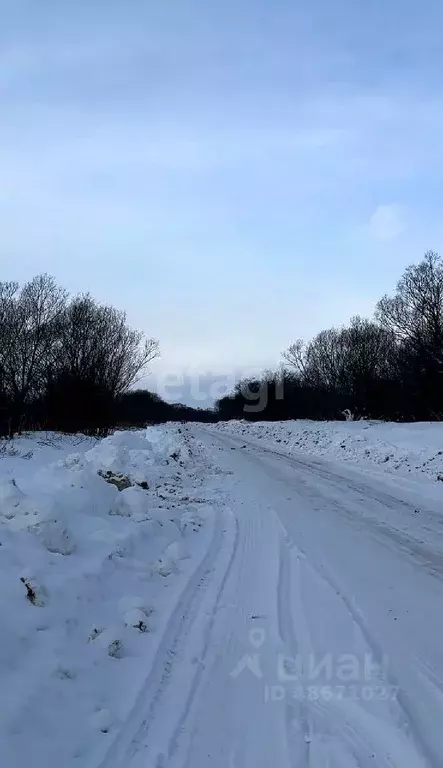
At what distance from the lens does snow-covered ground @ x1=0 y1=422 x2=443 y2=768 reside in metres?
3.37

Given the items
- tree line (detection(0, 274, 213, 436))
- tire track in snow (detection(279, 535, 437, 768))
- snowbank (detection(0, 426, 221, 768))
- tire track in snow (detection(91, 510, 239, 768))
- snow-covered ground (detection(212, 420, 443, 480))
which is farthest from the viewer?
tree line (detection(0, 274, 213, 436))

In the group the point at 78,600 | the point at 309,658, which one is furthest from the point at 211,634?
the point at 78,600

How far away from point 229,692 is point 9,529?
3213 mm

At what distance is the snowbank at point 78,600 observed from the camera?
352 cm

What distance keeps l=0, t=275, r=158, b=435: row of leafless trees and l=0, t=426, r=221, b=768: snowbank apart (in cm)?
2765

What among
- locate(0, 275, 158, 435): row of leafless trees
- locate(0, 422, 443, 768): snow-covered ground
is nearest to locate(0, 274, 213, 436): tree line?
locate(0, 275, 158, 435): row of leafless trees

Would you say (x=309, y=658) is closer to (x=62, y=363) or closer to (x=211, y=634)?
(x=211, y=634)

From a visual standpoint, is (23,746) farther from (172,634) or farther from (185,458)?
(185,458)

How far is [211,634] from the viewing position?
16.1ft

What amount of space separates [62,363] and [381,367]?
39.0 metres

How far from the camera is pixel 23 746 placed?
127 inches

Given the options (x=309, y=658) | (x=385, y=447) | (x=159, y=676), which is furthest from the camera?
(x=385, y=447)

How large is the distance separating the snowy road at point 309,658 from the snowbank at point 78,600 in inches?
13.9

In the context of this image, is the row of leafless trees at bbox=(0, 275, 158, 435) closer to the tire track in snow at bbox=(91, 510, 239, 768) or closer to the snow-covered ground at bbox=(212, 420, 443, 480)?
the snow-covered ground at bbox=(212, 420, 443, 480)
